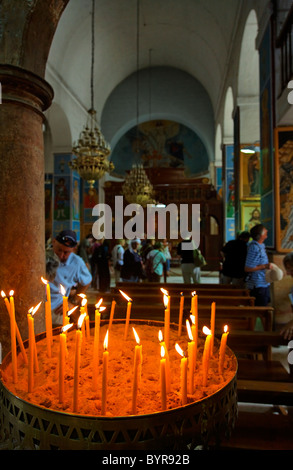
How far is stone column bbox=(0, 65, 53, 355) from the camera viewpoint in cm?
250

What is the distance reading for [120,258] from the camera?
29.5 feet

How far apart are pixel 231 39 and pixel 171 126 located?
387 inches

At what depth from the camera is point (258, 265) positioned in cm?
449

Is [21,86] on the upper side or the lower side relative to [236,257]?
upper

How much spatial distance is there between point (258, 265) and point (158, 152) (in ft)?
55.7

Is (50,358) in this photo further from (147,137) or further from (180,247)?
(147,137)

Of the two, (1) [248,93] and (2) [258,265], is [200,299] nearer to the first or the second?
(2) [258,265]

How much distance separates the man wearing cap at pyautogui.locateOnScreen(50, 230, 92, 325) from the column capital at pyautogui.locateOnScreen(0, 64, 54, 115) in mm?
1161

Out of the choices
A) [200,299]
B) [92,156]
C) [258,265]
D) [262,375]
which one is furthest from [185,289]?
[92,156]

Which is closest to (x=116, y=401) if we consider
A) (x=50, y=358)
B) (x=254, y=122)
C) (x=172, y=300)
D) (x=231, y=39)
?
(x=50, y=358)

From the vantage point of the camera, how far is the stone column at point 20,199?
8.20 feet

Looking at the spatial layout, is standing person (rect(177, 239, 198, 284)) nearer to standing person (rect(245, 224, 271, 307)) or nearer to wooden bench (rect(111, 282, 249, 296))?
wooden bench (rect(111, 282, 249, 296))

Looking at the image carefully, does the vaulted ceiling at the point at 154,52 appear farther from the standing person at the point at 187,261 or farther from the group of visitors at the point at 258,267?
the standing person at the point at 187,261

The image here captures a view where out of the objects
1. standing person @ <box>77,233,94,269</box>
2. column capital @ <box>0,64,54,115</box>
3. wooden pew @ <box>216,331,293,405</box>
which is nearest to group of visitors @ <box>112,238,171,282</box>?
standing person @ <box>77,233,94,269</box>
